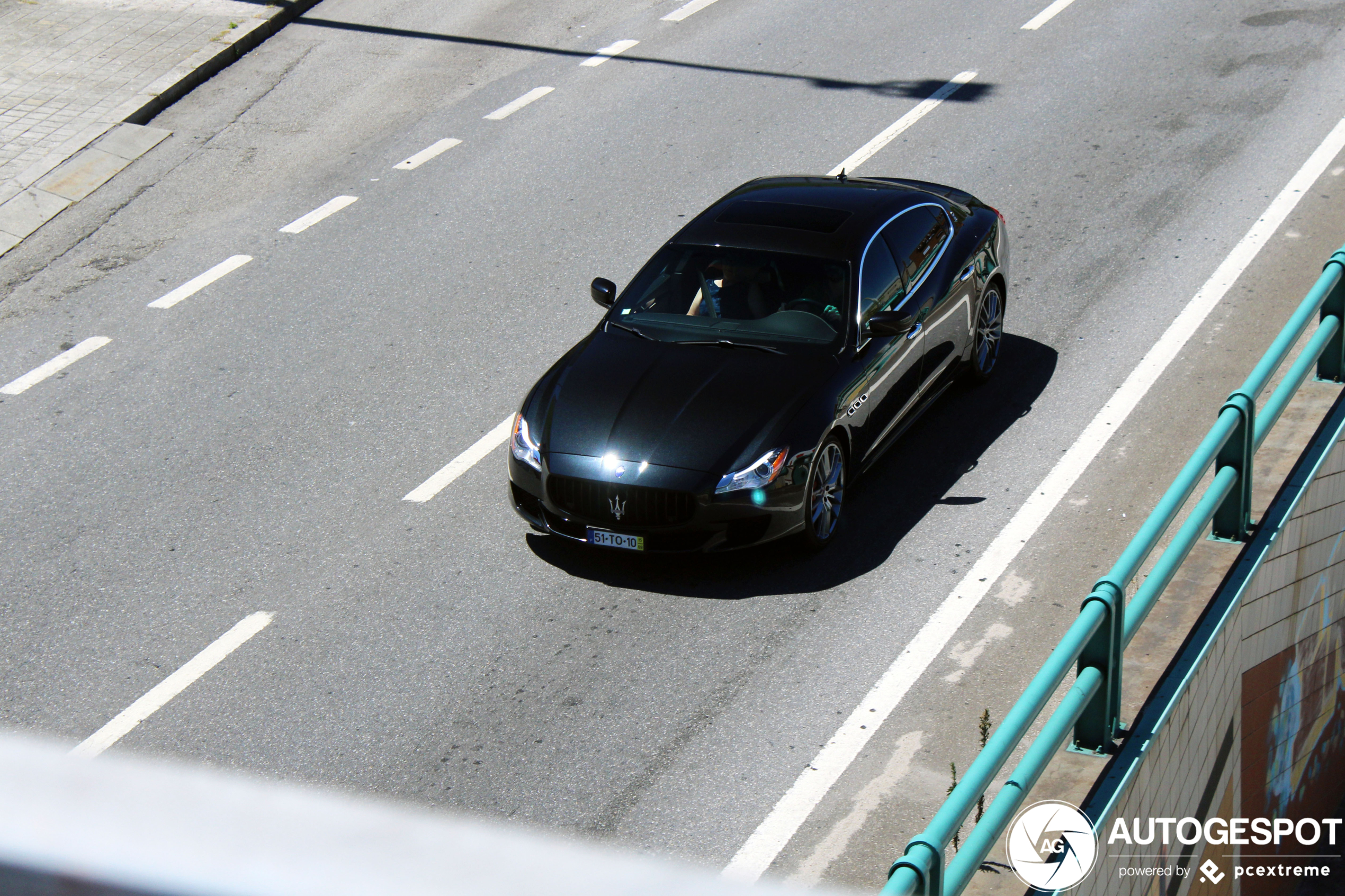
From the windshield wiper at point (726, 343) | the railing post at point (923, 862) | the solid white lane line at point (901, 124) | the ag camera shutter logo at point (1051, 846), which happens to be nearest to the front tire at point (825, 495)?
the windshield wiper at point (726, 343)

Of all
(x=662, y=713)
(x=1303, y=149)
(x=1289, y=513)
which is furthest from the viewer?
(x=1303, y=149)

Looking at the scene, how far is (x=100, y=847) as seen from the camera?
0.78m

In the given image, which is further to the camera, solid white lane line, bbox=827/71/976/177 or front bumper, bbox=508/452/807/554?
solid white lane line, bbox=827/71/976/177

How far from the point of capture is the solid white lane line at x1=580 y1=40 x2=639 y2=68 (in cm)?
1616

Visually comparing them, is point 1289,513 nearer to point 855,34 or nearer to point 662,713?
point 662,713

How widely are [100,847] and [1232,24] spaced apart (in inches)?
691

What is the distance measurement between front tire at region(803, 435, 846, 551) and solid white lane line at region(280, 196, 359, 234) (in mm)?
6447

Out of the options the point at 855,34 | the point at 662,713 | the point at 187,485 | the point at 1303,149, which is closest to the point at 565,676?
the point at 662,713

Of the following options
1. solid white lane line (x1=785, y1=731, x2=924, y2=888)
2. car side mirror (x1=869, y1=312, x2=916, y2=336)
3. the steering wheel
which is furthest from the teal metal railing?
the steering wheel

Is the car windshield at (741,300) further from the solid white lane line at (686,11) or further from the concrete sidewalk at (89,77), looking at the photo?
the solid white lane line at (686,11)

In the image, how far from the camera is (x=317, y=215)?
12922 mm

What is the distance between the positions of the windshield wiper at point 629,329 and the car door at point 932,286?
5.40 ft

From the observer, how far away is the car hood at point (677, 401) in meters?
7.73

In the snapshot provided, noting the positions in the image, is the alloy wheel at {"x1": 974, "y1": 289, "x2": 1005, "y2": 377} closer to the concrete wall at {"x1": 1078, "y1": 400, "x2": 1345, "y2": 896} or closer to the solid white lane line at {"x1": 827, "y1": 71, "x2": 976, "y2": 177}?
the concrete wall at {"x1": 1078, "y1": 400, "x2": 1345, "y2": 896}
